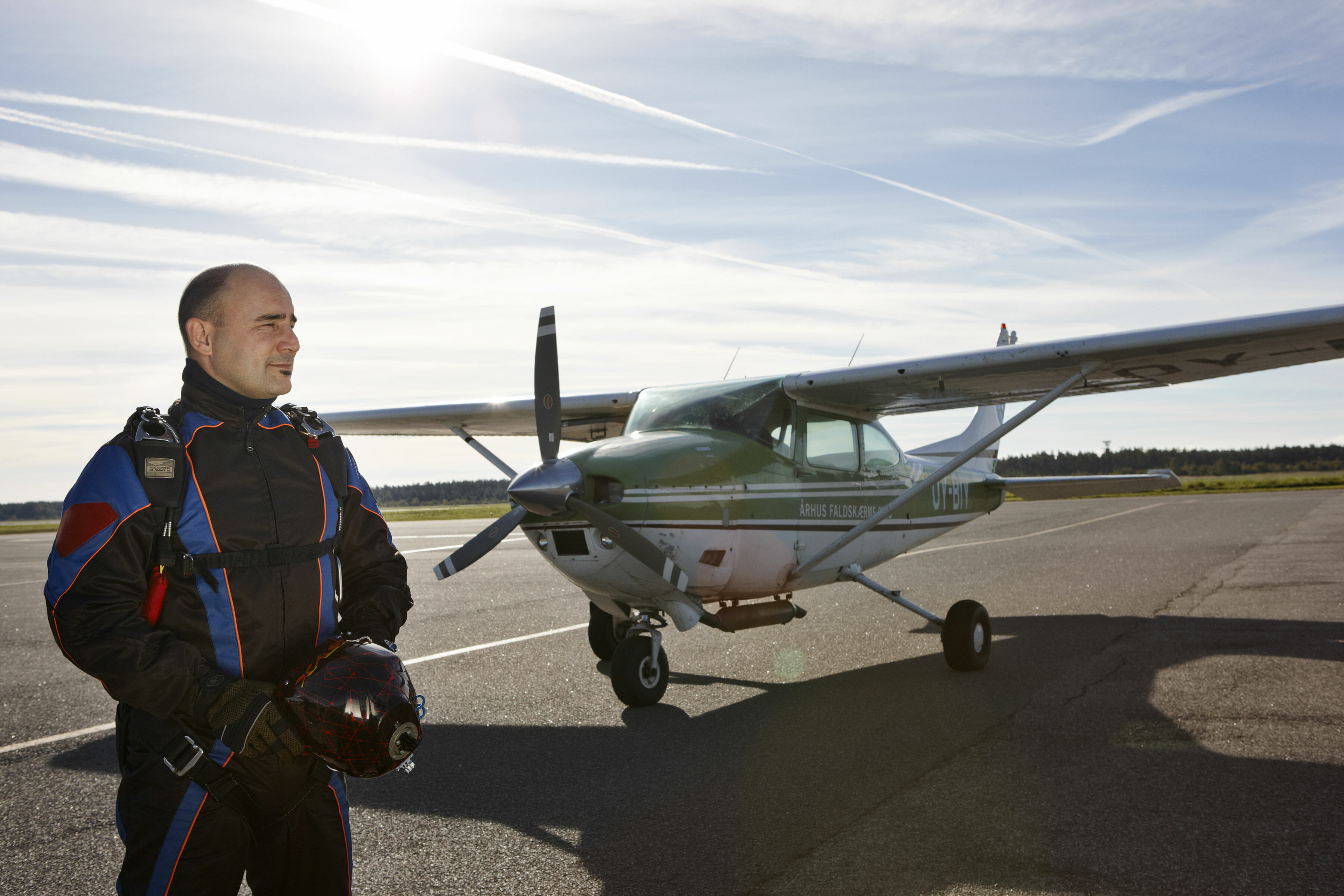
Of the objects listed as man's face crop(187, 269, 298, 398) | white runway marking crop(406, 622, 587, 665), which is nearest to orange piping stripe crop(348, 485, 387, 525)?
man's face crop(187, 269, 298, 398)

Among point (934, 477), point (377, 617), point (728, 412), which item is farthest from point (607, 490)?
point (377, 617)

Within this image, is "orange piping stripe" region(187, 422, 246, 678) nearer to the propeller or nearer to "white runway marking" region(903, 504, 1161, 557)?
the propeller

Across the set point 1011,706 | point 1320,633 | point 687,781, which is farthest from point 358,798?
point 1320,633

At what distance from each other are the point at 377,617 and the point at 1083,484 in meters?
10.9

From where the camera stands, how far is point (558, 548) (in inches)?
244

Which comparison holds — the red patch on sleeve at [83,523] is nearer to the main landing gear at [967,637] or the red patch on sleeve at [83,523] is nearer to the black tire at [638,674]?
the black tire at [638,674]

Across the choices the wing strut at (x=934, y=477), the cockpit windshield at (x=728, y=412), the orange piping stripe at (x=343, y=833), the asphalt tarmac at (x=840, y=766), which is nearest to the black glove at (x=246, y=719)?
the orange piping stripe at (x=343, y=833)

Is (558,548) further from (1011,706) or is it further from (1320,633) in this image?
(1320,633)

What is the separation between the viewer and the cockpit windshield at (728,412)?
23.7ft

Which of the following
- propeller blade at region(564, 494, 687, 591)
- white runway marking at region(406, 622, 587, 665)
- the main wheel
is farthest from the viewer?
white runway marking at region(406, 622, 587, 665)

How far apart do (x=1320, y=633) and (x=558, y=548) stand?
7463mm

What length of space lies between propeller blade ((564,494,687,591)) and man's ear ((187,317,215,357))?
3.77 metres

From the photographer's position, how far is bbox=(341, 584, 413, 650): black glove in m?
2.29

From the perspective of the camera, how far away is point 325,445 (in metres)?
2.30
